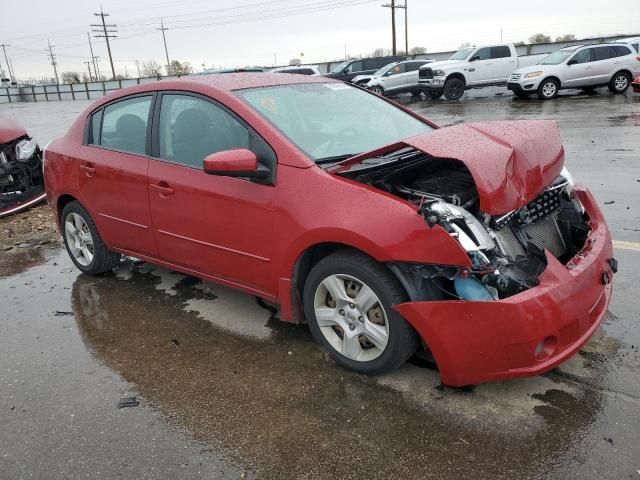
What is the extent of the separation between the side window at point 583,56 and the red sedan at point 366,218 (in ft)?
56.6

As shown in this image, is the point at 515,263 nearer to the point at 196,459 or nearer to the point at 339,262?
the point at 339,262

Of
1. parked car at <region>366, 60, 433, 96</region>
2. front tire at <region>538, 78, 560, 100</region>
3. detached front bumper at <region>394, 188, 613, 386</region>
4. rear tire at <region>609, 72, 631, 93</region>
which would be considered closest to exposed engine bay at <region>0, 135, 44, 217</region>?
detached front bumper at <region>394, 188, 613, 386</region>

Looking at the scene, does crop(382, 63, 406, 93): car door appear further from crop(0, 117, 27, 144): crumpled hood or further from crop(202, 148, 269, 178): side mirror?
crop(202, 148, 269, 178): side mirror

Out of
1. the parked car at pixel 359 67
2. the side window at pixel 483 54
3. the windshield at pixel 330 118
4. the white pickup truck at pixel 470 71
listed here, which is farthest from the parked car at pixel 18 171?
the parked car at pixel 359 67

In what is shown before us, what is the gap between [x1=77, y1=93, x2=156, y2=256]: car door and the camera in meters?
3.99

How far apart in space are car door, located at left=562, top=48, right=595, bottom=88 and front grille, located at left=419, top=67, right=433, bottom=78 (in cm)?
522

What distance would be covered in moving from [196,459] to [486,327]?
4.79 ft

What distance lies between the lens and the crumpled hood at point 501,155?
2.59m

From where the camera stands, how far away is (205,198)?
347 cm

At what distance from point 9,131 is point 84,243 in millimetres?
3638

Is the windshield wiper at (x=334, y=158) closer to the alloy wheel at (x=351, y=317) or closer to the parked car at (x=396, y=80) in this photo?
the alloy wheel at (x=351, y=317)

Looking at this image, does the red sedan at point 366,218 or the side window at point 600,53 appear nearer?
the red sedan at point 366,218

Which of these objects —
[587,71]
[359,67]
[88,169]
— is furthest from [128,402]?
[359,67]

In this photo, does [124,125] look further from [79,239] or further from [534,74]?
[534,74]
